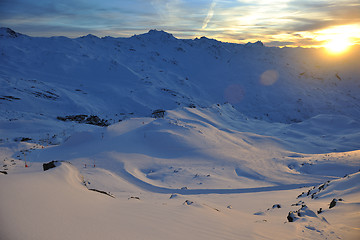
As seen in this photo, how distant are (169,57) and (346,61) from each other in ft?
207

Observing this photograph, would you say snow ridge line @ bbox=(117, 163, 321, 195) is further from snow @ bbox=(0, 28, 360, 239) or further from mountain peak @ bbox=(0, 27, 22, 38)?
mountain peak @ bbox=(0, 27, 22, 38)

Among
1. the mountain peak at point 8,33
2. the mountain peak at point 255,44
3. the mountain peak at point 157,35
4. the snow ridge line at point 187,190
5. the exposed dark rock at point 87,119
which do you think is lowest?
the snow ridge line at point 187,190

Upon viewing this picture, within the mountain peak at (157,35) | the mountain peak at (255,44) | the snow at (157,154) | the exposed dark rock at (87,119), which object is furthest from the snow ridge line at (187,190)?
the mountain peak at (255,44)

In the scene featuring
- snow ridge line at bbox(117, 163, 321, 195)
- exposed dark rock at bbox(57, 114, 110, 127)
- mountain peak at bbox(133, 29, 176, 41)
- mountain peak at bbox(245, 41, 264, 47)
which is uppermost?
mountain peak at bbox(245, 41, 264, 47)

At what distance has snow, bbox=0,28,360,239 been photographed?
12.8ft

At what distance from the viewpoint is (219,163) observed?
43.2 ft

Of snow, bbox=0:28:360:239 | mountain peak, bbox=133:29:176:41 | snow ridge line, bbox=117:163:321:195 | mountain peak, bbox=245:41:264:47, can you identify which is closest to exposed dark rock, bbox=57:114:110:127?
snow, bbox=0:28:360:239

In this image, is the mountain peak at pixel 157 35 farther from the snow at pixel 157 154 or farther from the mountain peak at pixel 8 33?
the mountain peak at pixel 8 33

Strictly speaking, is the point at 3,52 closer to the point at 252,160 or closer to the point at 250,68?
the point at 252,160

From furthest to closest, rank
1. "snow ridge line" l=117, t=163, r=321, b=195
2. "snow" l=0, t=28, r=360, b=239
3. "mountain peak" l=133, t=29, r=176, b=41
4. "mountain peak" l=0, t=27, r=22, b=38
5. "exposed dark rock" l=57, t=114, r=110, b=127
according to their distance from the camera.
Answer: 1. "mountain peak" l=133, t=29, r=176, b=41
2. "mountain peak" l=0, t=27, r=22, b=38
3. "exposed dark rock" l=57, t=114, r=110, b=127
4. "snow ridge line" l=117, t=163, r=321, b=195
5. "snow" l=0, t=28, r=360, b=239

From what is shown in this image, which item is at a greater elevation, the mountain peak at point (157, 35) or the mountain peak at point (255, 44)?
the mountain peak at point (255, 44)

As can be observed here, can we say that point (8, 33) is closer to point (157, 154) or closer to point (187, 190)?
point (157, 154)

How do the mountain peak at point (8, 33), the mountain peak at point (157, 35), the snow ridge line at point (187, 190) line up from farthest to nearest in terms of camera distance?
the mountain peak at point (157, 35), the mountain peak at point (8, 33), the snow ridge line at point (187, 190)

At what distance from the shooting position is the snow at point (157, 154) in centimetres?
391
